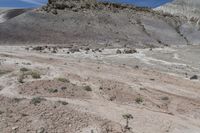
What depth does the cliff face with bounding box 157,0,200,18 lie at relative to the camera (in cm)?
7481

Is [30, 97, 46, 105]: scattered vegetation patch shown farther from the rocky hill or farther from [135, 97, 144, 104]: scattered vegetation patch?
the rocky hill

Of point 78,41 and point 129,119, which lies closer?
point 129,119

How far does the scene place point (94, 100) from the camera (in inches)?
552

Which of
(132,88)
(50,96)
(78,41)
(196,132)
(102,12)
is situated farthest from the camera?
(102,12)

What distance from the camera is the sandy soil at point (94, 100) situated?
11073 mm

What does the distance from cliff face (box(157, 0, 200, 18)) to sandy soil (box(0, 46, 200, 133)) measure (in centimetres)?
5508

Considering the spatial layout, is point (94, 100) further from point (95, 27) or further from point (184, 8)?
point (184, 8)

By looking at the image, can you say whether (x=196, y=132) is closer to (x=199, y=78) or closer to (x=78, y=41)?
(x=199, y=78)

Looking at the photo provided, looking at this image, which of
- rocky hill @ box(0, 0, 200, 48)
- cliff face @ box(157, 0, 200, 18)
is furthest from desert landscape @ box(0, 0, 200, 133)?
cliff face @ box(157, 0, 200, 18)

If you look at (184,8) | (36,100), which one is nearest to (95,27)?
(184,8)

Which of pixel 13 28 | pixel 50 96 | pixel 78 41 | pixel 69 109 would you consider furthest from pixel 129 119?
pixel 13 28

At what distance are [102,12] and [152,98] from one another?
4228 cm

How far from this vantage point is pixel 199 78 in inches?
884

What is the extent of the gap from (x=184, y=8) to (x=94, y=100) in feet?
224
